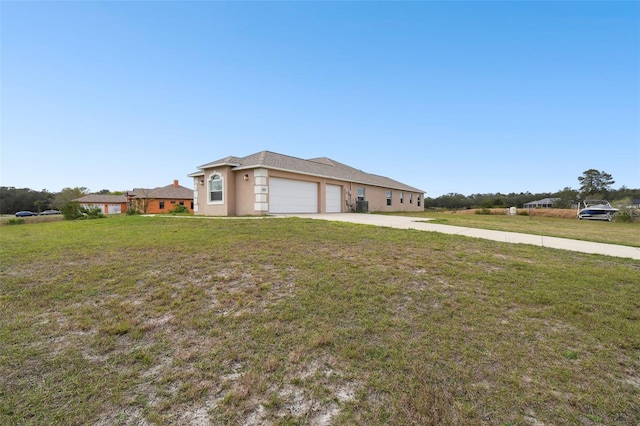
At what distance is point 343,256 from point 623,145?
79.7 feet

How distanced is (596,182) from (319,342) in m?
65.4

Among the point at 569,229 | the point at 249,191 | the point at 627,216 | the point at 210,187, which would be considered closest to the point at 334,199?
the point at 249,191

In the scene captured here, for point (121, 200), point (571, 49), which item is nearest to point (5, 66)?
point (571, 49)

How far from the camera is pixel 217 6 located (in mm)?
10836

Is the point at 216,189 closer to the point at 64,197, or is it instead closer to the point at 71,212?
the point at 71,212

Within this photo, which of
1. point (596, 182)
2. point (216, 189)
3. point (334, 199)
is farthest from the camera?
point (596, 182)

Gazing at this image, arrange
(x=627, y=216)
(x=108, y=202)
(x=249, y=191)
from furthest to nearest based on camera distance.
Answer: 1. (x=108, y=202)
2. (x=627, y=216)
3. (x=249, y=191)

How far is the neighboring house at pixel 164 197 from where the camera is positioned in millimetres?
33250

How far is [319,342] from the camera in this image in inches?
101

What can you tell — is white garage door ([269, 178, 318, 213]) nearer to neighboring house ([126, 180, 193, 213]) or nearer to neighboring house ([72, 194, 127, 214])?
neighboring house ([126, 180, 193, 213])

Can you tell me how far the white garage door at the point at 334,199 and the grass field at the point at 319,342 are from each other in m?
13.8

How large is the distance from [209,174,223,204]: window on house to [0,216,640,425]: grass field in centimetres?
1074

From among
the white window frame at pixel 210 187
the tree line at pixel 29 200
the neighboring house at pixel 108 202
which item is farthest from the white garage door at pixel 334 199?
the tree line at pixel 29 200

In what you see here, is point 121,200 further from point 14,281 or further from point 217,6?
point 14,281
